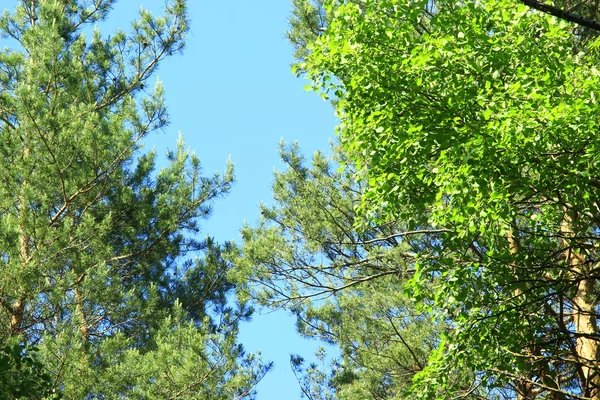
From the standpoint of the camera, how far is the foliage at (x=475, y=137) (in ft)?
21.7

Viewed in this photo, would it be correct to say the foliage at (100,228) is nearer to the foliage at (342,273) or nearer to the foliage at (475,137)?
the foliage at (342,273)

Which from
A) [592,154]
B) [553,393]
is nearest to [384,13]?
[592,154]

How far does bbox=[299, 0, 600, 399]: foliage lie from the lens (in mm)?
6621

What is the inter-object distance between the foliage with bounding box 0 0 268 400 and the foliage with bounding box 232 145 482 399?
1.49 metres

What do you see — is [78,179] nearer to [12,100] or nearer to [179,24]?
[12,100]

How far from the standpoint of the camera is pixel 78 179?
1395 cm

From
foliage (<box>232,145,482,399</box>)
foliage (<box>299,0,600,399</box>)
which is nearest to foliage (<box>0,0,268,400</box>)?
foliage (<box>232,145,482,399</box>)

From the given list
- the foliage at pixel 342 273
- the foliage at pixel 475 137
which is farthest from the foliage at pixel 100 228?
the foliage at pixel 475 137

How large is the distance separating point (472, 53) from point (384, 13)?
3.13 feet

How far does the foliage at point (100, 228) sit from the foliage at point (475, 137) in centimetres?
542

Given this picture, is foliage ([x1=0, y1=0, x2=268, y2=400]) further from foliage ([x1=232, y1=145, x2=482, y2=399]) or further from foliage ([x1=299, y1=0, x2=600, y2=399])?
foliage ([x1=299, y1=0, x2=600, y2=399])

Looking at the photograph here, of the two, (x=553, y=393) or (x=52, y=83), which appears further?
(x=52, y=83)

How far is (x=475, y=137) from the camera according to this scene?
6.63 meters

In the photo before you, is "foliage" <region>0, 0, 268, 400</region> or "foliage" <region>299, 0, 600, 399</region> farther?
"foliage" <region>0, 0, 268, 400</region>
